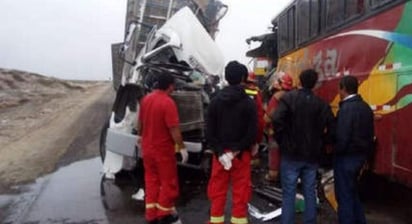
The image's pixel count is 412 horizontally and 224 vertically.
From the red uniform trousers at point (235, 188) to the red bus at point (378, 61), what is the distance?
5.71ft

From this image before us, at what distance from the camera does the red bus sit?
20.1ft

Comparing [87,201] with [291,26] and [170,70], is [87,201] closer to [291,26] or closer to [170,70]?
[170,70]

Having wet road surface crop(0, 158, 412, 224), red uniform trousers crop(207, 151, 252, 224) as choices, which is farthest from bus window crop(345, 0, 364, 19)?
red uniform trousers crop(207, 151, 252, 224)

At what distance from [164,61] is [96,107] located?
614 inches

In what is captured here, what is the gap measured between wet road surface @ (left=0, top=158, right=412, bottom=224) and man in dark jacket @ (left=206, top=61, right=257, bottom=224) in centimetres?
130

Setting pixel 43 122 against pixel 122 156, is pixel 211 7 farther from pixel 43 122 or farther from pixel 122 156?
pixel 43 122

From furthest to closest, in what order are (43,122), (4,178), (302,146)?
1. (43,122)
2. (4,178)
3. (302,146)

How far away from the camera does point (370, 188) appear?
873 centimetres

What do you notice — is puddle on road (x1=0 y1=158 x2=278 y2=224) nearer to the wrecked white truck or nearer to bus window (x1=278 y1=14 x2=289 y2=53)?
the wrecked white truck

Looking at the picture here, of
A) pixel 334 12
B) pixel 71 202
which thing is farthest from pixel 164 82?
pixel 334 12

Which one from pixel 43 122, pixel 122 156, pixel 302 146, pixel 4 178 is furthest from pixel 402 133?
pixel 43 122

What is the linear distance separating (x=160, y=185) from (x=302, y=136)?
1863 mm

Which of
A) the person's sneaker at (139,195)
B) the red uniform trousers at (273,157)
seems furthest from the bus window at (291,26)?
the person's sneaker at (139,195)

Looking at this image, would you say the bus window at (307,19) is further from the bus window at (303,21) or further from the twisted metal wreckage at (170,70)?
the twisted metal wreckage at (170,70)
